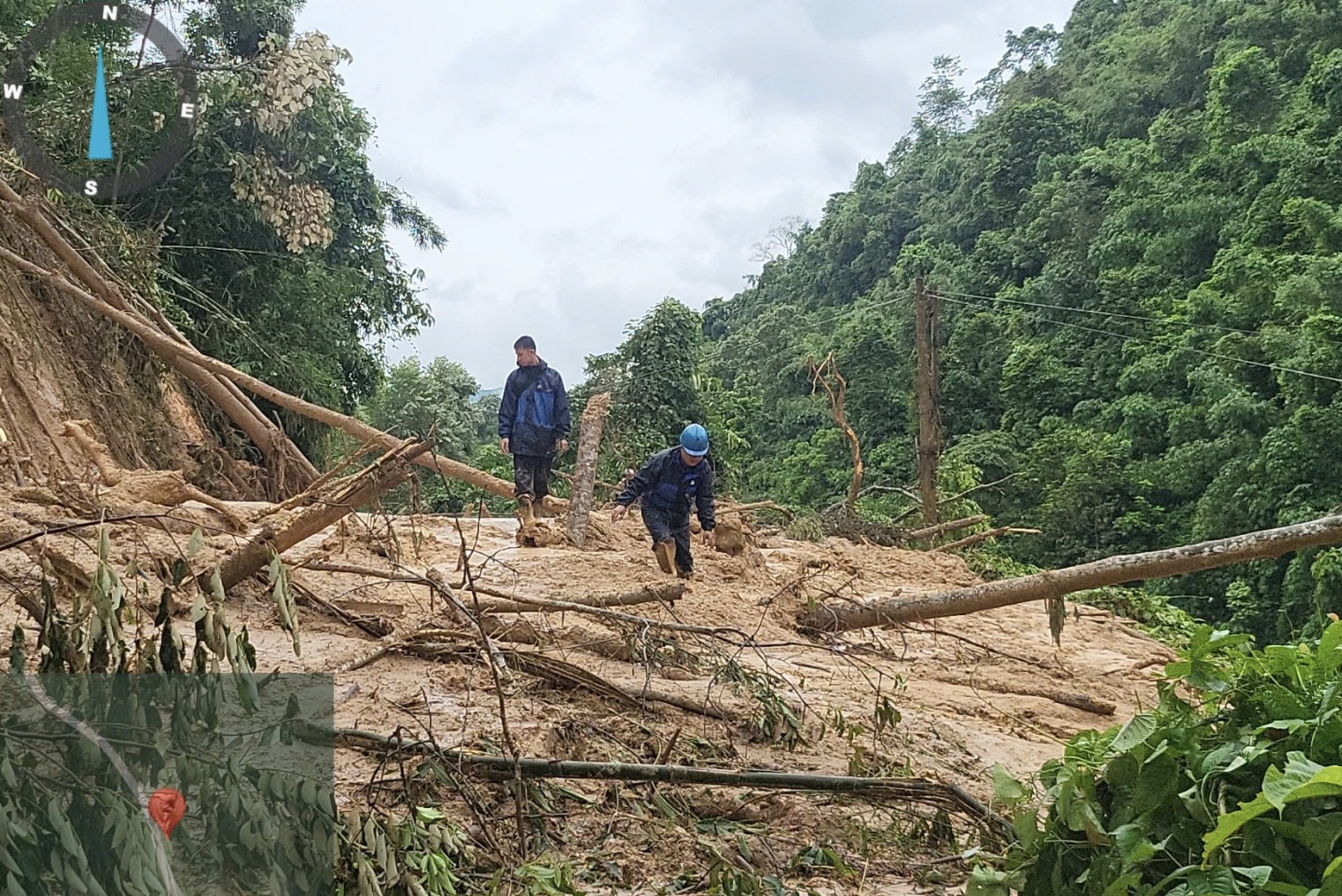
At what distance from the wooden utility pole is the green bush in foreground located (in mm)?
12011

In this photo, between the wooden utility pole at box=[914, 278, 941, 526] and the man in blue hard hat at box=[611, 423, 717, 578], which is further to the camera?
the wooden utility pole at box=[914, 278, 941, 526]

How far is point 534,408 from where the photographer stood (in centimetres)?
800

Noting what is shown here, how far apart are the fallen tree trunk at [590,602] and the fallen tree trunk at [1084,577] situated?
1411 millimetres

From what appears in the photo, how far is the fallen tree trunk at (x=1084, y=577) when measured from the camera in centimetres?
484

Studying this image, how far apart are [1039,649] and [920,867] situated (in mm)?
4515

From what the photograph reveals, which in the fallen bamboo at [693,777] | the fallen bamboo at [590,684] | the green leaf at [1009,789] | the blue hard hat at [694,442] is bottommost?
the fallen bamboo at [693,777]

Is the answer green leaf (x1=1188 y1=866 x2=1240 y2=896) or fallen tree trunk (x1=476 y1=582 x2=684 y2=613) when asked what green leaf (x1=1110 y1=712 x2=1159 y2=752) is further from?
fallen tree trunk (x1=476 y1=582 x2=684 y2=613)

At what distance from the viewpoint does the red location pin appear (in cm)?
168

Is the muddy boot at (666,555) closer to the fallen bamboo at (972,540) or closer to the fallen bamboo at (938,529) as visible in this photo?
the fallen bamboo at (972,540)

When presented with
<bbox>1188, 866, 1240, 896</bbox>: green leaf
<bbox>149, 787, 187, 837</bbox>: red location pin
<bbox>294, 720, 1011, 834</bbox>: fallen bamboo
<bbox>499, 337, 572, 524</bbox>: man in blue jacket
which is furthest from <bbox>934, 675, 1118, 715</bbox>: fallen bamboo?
<bbox>149, 787, 187, 837</bbox>: red location pin

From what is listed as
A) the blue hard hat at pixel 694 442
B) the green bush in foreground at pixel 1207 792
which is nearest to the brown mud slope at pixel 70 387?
the blue hard hat at pixel 694 442

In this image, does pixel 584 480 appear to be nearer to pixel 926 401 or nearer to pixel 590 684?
pixel 590 684

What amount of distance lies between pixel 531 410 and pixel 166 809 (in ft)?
21.0

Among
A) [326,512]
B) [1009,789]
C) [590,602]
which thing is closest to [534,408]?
[590,602]
